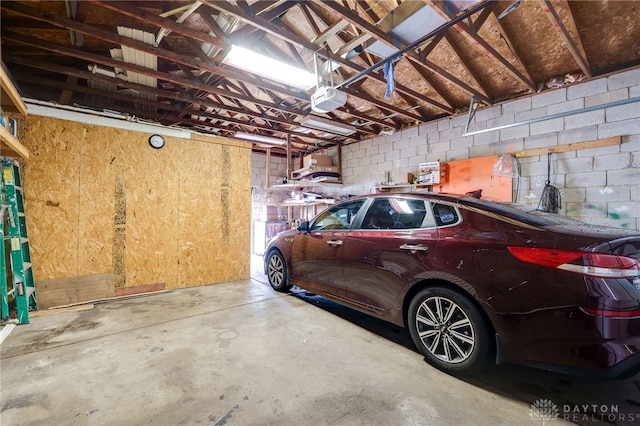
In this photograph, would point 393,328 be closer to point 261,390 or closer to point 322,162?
point 261,390

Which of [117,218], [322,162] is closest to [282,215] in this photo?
[322,162]

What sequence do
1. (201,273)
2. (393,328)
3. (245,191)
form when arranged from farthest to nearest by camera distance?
(245,191), (201,273), (393,328)

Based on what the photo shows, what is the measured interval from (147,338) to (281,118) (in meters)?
4.42

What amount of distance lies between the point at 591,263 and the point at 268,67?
3318mm

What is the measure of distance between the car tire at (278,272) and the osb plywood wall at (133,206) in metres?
0.77

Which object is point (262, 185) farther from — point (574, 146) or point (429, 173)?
point (574, 146)

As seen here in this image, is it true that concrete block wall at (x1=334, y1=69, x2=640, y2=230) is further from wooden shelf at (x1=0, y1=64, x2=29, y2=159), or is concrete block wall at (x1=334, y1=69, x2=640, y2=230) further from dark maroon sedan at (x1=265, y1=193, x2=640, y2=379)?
wooden shelf at (x1=0, y1=64, x2=29, y2=159)

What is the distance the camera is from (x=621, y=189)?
3.32 metres

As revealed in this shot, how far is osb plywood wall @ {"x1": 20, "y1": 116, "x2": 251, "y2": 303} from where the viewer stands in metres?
3.11

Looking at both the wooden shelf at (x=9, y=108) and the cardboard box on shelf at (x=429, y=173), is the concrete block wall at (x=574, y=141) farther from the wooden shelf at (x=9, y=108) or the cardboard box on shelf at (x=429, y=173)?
the wooden shelf at (x=9, y=108)

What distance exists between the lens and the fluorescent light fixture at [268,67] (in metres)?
2.91

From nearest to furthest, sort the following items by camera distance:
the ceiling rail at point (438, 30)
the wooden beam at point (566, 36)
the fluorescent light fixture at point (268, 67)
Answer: the ceiling rail at point (438, 30), the wooden beam at point (566, 36), the fluorescent light fixture at point (268, 67)

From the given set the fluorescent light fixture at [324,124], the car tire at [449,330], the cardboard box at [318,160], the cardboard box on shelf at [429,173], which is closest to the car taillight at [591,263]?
the car tire at [449,330]

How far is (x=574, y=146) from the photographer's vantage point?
3615mm
